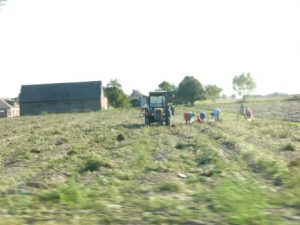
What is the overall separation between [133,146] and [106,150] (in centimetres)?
110

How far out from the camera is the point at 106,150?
18.2 m

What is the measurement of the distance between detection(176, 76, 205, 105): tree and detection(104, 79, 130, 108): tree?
12625 mm

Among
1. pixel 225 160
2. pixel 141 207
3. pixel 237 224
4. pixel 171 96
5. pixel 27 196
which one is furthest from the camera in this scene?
pixel 171 96

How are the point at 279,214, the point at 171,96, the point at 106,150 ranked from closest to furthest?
the point at 279,214 < the point at 106,150 < the point at 171,96

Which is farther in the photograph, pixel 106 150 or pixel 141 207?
pixel 106 150

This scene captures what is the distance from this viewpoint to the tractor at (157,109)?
3353cm

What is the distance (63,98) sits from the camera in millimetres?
105125

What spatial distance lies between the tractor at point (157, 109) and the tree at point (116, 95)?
7419 cm

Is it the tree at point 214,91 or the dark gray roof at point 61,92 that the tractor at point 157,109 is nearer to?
the dark gray roof at point 61,92

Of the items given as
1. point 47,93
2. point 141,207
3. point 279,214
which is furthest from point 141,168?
point 47,93

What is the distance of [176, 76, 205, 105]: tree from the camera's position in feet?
375

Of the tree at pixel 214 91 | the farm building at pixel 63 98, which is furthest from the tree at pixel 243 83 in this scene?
the farm building at pixel 63 98

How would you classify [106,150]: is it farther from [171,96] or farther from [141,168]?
[171,96]

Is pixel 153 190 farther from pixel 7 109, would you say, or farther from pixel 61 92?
pixel 7 109
